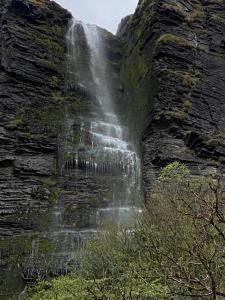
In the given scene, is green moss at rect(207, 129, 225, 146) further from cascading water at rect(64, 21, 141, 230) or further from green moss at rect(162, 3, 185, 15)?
green moss at rect(162, 3, 185, 15)

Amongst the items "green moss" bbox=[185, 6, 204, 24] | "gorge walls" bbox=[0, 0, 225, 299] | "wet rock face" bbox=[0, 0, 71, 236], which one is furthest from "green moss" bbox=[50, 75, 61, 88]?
"green moss" bbox=[185, 6, 204, 24]

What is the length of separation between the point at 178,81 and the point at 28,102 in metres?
12.8

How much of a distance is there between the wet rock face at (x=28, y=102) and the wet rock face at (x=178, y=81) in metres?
7.18

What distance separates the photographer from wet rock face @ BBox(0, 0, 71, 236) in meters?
30.6

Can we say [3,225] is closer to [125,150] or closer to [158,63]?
[125,150]

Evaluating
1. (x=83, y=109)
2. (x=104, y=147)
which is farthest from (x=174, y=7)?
(x=104, y=147)

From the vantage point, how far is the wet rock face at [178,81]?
1387 inches

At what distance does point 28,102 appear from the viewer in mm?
37844

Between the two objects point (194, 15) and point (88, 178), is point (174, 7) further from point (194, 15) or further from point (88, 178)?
point (88, 178)

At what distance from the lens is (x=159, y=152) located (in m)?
34.0

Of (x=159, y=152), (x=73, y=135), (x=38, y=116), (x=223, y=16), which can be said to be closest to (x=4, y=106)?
(x=38, y=116)

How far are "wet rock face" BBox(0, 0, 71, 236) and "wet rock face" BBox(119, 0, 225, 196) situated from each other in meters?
7.18

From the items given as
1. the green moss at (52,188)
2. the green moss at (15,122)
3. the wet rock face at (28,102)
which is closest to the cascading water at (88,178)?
the green moss at (52,188)

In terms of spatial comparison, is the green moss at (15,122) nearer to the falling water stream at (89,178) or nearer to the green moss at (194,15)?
the falling water stream at (89,178)
